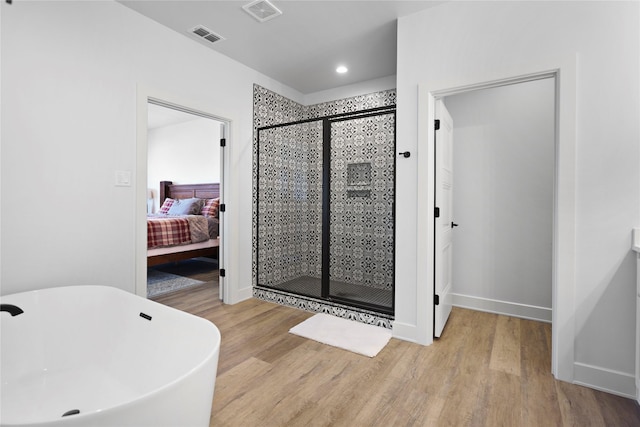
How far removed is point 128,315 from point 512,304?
10.6 feet

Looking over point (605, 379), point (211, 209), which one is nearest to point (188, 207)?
point (211, 209)

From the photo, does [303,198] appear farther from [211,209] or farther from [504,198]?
[504,198]

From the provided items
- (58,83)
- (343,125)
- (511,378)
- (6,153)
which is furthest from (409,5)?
(6,153)

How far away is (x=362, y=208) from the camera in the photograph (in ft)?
11.5

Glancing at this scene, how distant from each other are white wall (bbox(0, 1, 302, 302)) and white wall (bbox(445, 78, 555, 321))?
292cm

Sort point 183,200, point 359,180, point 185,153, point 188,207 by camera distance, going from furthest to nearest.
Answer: point 185,153 < point 183,200 < point 188,207 < point 359,180

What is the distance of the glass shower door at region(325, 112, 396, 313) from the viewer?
3.38m

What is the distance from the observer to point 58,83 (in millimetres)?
2059

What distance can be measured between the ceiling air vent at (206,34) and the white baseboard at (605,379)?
3711 mm

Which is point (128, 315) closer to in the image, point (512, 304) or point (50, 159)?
point (50, 159)

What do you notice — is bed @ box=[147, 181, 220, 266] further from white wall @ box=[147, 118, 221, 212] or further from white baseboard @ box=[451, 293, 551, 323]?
white baseboard @ box=[451, 293, 551, 323]

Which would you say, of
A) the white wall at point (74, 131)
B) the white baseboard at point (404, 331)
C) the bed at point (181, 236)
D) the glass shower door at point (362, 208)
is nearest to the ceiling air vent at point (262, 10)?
the white wall at point (74, 131)

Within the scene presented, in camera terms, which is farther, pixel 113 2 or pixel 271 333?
pixel 271 333

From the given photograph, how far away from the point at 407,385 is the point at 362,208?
197cm
